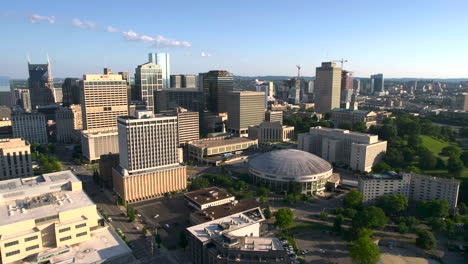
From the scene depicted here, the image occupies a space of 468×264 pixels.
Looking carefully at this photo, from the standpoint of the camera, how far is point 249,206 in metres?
87.4

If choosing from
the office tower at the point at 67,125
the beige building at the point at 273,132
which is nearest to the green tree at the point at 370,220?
the beige building at the point at 273,132

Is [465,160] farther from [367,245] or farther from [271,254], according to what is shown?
[271,254]

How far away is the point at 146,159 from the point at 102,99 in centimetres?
8367

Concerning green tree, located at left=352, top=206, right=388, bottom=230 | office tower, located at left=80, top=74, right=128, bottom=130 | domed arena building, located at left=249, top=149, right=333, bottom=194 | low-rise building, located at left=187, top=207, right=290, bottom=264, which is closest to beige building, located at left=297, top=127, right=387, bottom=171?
domed arena building, located at left=249, top=149, right=333, bottom=194

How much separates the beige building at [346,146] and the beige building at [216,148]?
28.4 metres

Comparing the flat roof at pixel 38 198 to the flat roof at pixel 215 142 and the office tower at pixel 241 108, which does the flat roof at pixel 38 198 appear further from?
the office tower at pixel 241 108

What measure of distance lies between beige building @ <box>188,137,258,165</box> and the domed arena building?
33.7 m

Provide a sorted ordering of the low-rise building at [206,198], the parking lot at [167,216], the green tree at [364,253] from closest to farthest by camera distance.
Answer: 1. the green tree at [364,253]
2. the parking lot at [167,216]
3. the low-rise building at [206,198]

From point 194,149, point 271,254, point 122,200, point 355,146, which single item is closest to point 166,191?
point 122,200

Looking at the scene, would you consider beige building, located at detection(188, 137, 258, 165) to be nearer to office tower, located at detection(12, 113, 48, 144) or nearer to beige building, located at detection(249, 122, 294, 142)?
beige building, located at detection(249, 122, 294, 142)

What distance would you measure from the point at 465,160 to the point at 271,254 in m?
111

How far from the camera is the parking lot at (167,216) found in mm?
79562

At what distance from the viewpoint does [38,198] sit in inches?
2955

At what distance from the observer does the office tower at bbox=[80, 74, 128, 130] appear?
536 feet
